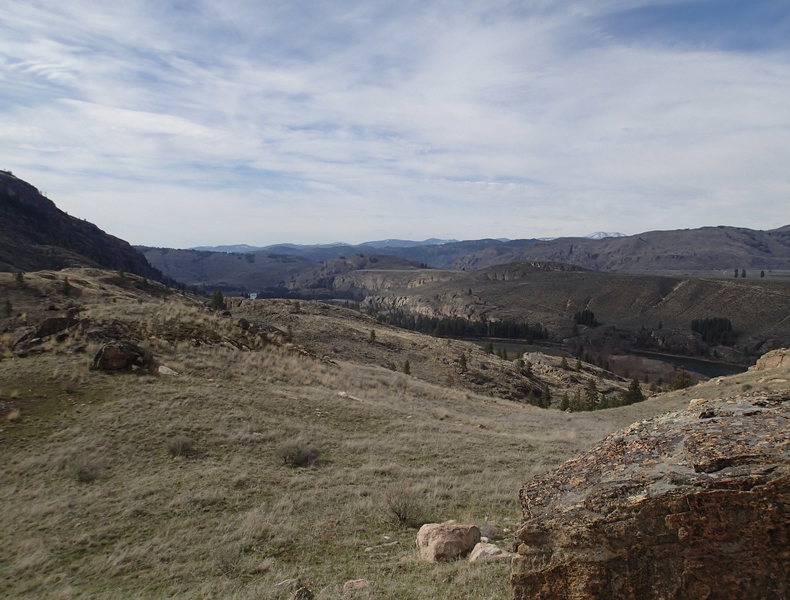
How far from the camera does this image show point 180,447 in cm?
1189

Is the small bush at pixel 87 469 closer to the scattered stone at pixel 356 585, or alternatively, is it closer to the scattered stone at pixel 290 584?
the scattered stone at pixel 290 584

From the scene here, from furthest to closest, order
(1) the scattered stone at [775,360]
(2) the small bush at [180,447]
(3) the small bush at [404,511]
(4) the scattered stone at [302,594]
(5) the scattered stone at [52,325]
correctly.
Result: (1) the scattered stone at [775,360]
(5) the scattered stone at [52,325]
(2) the small bush at [180,447]
(3) the small bush at [404,511]
(4) the scattered stone at [302,594]

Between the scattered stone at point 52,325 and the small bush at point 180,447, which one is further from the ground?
the scattered stone at point 52,325

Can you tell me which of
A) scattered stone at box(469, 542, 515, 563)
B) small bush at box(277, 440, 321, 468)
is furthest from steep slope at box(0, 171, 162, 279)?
scattered stone at box(469, 542, 515, 563)

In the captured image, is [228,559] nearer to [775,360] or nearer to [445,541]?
[445,541]

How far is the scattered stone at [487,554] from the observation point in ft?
21.4

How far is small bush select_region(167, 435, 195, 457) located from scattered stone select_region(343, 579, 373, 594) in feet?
24.2

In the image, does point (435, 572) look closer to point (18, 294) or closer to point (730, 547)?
point (730, 547)

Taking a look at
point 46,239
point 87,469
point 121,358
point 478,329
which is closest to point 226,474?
point 87,469

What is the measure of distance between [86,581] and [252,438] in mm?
6262

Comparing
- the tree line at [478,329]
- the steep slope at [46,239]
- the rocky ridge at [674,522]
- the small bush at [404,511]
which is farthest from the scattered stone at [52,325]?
the tree line at [478,329]

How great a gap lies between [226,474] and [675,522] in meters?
9.57

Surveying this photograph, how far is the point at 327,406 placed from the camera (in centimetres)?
1769

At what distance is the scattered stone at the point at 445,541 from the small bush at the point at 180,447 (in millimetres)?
7211
